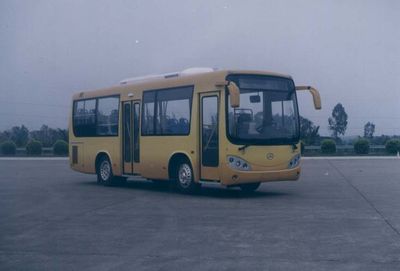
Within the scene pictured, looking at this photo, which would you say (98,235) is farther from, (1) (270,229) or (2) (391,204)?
(2) (391,204)

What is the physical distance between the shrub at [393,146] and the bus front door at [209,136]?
34.6 metres

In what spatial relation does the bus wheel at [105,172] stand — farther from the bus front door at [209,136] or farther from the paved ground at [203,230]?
the bus front door at [209,136]

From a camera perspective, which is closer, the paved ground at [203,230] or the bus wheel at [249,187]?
the paved ground at [203,230]

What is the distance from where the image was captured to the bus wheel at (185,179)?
1736 cm

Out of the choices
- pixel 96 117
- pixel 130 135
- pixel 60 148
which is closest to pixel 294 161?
pixel 130 135

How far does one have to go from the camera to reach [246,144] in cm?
1625

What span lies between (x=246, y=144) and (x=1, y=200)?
6.05 m

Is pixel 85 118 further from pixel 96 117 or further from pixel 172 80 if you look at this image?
pixel 172 80

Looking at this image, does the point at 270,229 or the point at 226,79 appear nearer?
the point at 270,229

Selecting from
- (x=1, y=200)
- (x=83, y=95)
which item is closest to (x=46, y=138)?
(x=83, y=95)

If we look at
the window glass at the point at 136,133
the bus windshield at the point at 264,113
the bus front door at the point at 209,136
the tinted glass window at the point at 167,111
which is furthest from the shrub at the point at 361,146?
the bus front door at the point at 209,136

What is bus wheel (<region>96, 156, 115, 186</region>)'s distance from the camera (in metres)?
21.2

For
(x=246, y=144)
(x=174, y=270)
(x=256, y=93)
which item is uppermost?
(x=256, y=93)

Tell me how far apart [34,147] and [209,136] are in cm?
3720
